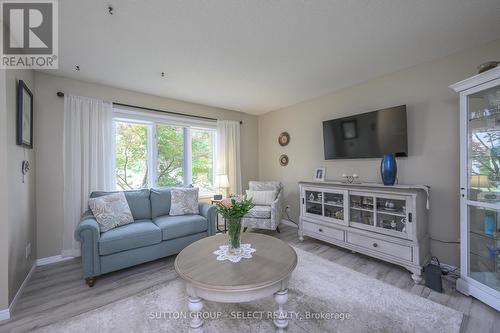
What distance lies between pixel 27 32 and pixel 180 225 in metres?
2.45

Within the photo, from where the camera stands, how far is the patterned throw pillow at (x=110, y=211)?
95.8 inches

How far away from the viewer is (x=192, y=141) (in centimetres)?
400

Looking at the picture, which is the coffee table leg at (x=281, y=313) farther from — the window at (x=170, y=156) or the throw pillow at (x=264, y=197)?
the window at (x=170, y=156)

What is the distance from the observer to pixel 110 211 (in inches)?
99.3

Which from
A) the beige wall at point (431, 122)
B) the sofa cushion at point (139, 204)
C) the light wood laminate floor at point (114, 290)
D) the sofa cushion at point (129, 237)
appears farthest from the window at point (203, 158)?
the beige wall at point (431, 122)

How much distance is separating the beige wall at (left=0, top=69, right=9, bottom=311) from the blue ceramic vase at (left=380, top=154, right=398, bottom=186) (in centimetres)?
382

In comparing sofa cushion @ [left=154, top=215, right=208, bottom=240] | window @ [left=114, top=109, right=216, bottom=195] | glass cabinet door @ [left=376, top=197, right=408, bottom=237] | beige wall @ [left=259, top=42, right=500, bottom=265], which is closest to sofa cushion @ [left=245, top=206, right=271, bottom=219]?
sofa cushion @ [left=154, top=215, right=208, bottom=240]

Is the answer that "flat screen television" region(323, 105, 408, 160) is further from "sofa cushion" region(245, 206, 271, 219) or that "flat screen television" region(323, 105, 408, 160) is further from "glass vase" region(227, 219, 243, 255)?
"glass vase" region(227, 219, 243, 255)

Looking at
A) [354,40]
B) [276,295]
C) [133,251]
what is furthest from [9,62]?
[354,40]

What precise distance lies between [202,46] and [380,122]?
2449mm

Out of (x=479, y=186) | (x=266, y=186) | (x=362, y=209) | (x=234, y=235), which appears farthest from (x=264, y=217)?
(x=479, y=186)

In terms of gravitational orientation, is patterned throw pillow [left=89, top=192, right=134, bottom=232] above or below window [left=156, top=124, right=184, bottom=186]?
below

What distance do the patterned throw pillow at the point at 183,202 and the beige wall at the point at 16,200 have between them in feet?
4.96

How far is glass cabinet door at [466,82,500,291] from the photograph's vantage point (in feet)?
6.14
